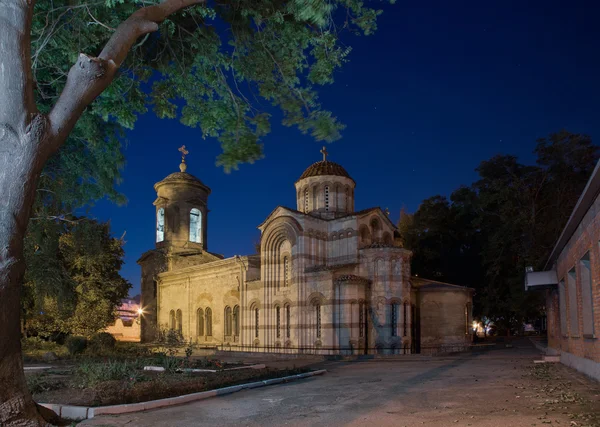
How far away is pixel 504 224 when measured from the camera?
30.3 m

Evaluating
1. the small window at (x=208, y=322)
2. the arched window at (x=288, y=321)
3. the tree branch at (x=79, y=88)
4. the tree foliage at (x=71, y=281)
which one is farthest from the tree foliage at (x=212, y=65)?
the small window at (x=208, y=322)

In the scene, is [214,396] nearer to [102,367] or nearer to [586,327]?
[102,367]

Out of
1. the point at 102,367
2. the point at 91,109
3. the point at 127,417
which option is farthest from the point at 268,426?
the point at 91,109

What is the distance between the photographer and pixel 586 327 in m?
13.4

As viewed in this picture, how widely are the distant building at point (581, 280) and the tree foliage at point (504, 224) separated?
9257 millimetres

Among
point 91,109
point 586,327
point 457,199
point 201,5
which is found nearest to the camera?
point 201,5

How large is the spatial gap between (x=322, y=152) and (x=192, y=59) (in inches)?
789

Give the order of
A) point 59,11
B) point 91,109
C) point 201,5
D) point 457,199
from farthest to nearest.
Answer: point 457,199
point 91,109
point 201,5
point 59,11

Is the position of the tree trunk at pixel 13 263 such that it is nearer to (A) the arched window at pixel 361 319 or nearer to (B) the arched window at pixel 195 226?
(A) the arched window at pixel 361 319

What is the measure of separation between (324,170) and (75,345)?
1606 centimetres

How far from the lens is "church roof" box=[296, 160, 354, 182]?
3045cm

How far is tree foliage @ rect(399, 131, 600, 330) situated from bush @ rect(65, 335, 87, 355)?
22612mm

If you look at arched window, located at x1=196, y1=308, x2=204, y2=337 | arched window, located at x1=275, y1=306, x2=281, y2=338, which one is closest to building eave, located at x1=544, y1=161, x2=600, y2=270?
arched window, located at x1=275, y1=306, x2=281, y2=338

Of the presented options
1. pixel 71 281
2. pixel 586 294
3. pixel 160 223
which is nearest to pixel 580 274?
pixel 586 294
